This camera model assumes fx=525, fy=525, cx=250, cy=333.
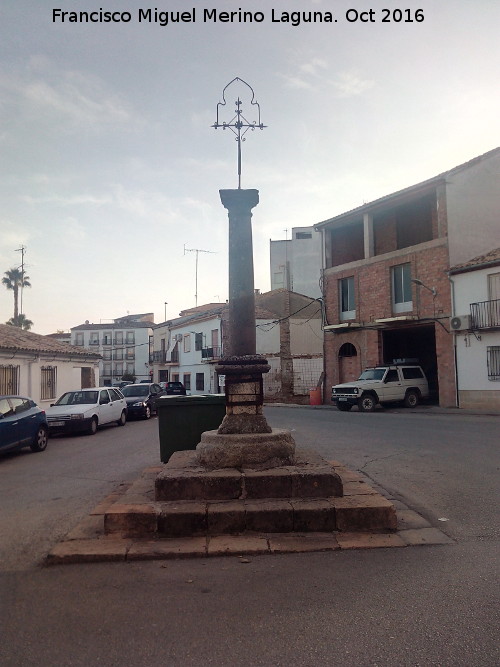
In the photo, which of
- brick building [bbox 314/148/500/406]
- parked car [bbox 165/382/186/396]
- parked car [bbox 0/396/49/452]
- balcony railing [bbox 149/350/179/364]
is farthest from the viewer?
balcony railing [bbox 149/350/179/364]

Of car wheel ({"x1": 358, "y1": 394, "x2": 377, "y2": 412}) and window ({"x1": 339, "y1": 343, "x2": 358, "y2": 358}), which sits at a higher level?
window ({"x1": 339, "y1": 343, "x2": 358, "y2": 358})

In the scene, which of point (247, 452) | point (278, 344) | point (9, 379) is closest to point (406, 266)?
point (278, 344)

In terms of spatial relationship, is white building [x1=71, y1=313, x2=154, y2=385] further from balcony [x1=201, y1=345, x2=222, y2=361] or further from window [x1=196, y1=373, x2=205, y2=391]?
balcony [x1=201, y1=345, x2=222, y2=361]

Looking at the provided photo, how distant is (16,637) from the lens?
10.3ft

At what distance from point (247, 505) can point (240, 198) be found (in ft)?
13.2

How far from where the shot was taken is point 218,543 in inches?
185

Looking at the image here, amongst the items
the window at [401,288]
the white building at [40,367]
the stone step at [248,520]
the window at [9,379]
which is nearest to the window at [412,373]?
the window at [401,288]

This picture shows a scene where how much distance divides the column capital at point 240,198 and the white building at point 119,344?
69.8 m

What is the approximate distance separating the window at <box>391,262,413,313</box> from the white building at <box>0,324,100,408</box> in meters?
15.1

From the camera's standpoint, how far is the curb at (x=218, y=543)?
448 cm

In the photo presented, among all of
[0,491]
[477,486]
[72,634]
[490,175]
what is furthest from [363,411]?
[72,634]

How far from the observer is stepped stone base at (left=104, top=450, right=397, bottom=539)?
4969 mm

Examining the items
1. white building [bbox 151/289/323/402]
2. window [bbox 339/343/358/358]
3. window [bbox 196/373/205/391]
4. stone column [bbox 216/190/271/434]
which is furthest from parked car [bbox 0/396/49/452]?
window [bbox 196/373/205/391]

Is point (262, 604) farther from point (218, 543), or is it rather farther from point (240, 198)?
point (240, 198)
